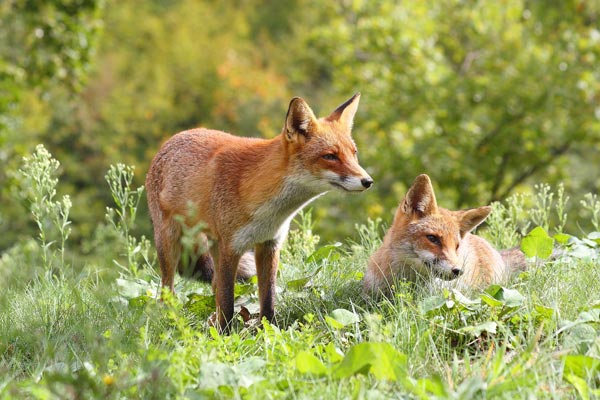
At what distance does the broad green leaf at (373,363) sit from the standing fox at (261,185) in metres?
1.55

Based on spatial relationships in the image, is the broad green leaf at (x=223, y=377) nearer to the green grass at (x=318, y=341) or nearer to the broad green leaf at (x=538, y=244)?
the green grass at (x=318, y=341)

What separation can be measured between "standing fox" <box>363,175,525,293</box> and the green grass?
21cm

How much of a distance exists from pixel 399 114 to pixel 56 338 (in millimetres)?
13848

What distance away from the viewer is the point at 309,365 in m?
3.52

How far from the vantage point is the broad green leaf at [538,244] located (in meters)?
5.31

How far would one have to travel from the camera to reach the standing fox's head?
497cm

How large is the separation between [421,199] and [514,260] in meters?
0.97

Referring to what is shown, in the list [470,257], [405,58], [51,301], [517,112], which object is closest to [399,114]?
[405,58]

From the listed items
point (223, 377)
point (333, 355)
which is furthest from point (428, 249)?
point (223, 377)

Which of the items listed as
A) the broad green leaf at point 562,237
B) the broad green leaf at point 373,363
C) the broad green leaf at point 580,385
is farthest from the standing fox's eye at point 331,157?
the broad green leaf at point 580,385

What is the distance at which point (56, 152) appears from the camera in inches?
1072

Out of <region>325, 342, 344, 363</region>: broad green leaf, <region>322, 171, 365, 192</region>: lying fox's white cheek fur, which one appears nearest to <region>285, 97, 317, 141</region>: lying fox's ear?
<region>322, 171, 365, 192</region>: lying fox's white cheek fur

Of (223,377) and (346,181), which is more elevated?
(346,181)

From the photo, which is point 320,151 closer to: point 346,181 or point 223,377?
point 346,181
